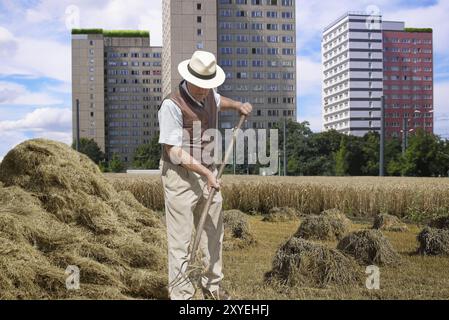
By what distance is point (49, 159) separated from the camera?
749 cm

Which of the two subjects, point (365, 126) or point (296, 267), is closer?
point (296, 267)

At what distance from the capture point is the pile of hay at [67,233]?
5.36m

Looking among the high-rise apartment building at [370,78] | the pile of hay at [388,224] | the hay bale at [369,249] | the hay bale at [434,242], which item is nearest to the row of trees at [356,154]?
the high-rise apartment building at [370,78]

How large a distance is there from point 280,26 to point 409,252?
76679 mm

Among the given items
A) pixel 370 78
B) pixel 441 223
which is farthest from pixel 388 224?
pixel 370 78

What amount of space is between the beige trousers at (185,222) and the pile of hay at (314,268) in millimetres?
1528

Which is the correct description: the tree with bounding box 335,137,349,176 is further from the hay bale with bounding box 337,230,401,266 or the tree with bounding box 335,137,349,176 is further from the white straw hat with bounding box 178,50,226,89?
the white straw hat with bounding box 178,50,226,89

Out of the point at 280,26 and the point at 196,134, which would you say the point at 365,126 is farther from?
the point at 196,134

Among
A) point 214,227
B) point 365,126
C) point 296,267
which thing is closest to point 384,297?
point 296,267

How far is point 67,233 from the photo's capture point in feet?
20.3

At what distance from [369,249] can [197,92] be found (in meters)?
3.79

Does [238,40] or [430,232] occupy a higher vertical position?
[238,40]

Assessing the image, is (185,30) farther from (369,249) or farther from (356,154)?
(369,249)

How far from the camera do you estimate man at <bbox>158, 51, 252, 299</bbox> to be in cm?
423
